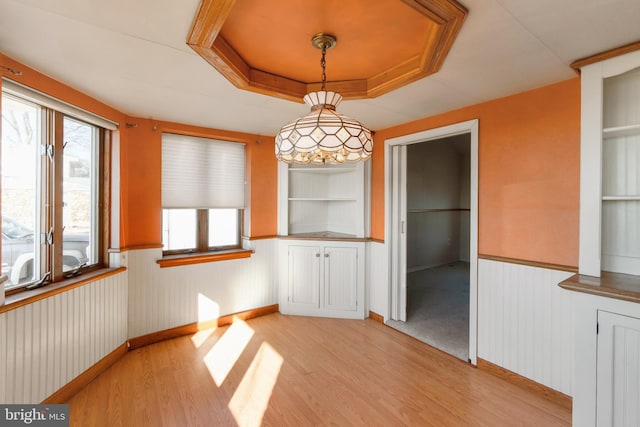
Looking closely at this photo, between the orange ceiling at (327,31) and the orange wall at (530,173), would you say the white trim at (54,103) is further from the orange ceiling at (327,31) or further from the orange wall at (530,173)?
the orange wall at (530,173)

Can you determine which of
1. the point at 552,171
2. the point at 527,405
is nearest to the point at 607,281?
the point at 552,171

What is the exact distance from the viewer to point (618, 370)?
1484 mm

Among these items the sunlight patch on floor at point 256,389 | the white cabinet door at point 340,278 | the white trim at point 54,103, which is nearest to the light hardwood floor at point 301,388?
the sunlight patch on floor at point 256,389

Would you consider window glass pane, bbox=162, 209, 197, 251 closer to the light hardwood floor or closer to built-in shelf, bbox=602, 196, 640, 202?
the light hardwood floor

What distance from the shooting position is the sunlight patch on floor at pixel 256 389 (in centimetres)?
190

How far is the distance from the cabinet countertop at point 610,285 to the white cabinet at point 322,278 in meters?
2.07

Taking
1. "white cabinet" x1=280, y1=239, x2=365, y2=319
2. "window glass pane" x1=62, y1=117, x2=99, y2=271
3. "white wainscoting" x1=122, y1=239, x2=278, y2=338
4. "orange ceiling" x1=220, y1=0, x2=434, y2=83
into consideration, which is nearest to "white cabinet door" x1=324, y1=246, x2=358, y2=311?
"white cabinet" x1=280, y1=239, x2=365, y2=319

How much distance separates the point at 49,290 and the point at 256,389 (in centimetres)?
159

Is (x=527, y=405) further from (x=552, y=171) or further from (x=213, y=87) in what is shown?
(x=213, y=87)

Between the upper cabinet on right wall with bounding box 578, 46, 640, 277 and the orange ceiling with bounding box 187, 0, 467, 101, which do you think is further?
the upper cabinet on right wall with bounding box 578, 46, 640, 277

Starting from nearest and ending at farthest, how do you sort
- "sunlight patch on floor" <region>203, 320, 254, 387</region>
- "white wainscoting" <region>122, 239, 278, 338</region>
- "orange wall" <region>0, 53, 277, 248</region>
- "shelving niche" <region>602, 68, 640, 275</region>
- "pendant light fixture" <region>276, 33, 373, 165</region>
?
"pendant light fixture" <region>276, 33, 373, 165</region>
"shelving niche" <region>602, 68, 640, 275</region>
"sunlight patch on floor" <region>203, 320, 254, 387</region>
"orange wall" <region>0, 53, 277, 248</region>
"white wainscoting" <region>122, 239, 278, 338</region>

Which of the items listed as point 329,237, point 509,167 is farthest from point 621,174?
point 329,237

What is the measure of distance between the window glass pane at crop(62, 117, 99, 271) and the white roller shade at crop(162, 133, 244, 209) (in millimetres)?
598

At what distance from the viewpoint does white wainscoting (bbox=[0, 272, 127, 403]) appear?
167 centimetres
